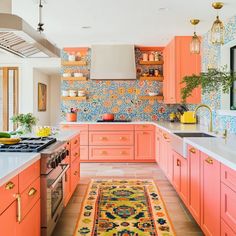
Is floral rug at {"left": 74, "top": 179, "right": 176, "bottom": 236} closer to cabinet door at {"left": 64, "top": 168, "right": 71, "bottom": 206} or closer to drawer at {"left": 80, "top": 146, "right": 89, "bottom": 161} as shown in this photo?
cabinet door at {"left": 64, "top": 168, "right": 71, "bottom": 206}

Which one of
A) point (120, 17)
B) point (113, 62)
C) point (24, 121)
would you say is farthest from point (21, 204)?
point (113, 62)

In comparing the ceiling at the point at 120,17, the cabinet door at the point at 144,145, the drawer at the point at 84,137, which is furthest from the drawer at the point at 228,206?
the drawer at the point at 84,137

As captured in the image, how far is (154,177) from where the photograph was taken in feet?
15.2

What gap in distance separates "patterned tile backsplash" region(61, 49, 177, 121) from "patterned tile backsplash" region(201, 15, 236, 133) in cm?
141

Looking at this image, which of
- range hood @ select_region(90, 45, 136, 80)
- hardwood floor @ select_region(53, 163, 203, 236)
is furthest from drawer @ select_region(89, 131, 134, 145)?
range hood @ select_region(90, 45, 136, 80)

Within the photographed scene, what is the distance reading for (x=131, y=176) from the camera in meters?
4.70

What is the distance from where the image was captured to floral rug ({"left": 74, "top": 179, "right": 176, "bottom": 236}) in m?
2.65

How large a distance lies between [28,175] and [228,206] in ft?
4.30

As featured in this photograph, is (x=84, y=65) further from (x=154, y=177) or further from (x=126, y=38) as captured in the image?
(x=154, y=177)

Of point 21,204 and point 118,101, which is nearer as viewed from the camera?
point 21,204

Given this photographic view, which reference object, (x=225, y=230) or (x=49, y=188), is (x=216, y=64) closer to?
(x=225, y=230)

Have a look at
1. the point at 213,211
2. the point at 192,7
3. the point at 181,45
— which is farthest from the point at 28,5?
the point at 213,211

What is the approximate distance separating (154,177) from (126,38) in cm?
255

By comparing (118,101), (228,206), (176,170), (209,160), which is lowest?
(176,170)
